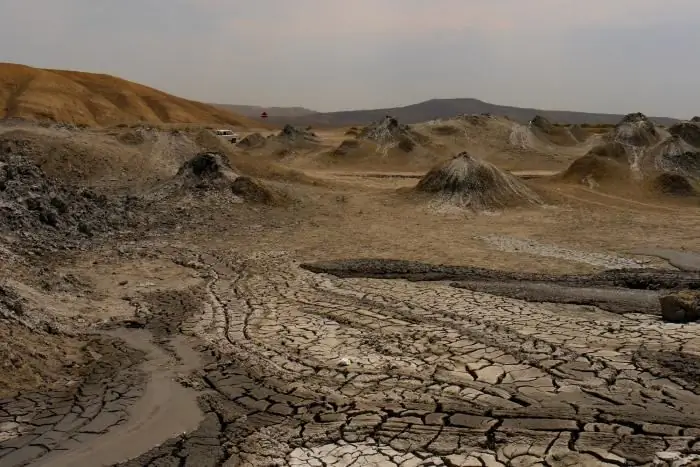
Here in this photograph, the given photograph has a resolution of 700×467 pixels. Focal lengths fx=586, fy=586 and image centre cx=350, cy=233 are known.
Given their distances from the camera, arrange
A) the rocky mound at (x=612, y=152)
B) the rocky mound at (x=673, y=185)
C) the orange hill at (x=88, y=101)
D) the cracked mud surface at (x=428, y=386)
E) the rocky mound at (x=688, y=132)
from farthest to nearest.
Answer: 1. the orange hill at (x=88, y=101)
2. the rocky mound at (x=688, y=132)
3. the rocky mound at (x=612, y=152)
4. the rocky mound at (x=673, y=185)
5. the cracked mud surface at (x=428, y=386)

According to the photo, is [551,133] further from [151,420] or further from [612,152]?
[151,420]

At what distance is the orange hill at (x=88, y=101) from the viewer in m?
52.0

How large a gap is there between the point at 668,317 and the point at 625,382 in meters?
2.26

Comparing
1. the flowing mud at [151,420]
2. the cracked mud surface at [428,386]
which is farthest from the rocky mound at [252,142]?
the flowing mud at [151,420]

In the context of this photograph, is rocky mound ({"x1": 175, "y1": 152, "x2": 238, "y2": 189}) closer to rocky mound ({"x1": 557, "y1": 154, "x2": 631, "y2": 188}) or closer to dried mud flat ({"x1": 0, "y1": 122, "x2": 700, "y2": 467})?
dried mud flat ({"x1": 0, "y1": 122, "x2": 700, "y2": 467})

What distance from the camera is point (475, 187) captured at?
65.9 ft

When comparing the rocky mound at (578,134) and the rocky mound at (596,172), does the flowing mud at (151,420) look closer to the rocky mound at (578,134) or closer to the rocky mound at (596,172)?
the rocky mound at (596,172)

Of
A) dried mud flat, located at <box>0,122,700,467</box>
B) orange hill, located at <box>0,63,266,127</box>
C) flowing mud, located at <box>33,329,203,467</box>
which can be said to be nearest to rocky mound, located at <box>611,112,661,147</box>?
dried mud flat, located at <box>0,122,700,467</box>

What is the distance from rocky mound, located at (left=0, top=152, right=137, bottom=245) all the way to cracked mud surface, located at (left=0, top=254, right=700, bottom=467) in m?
5.13

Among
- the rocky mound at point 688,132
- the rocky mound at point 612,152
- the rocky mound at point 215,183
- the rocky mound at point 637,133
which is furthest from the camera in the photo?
the rocky mound at point 688,132

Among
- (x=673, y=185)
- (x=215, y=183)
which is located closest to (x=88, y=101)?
(x=215, y=183)

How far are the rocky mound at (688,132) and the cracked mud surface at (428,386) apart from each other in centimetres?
2909

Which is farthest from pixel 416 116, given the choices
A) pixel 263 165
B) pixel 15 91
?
pixel 263 165

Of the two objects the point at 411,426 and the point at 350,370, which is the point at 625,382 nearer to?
the point at 411,426
